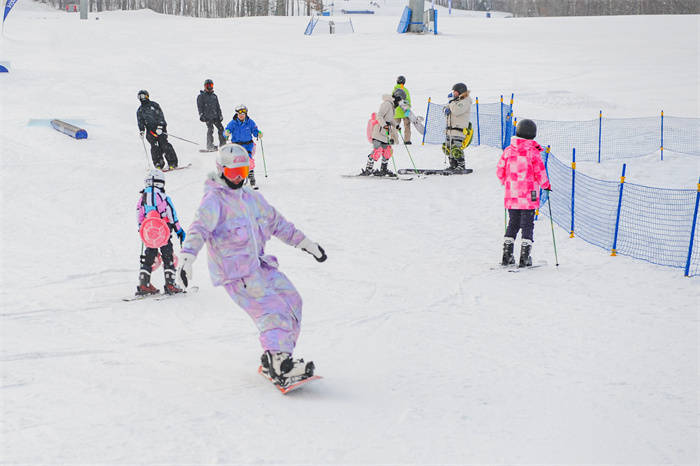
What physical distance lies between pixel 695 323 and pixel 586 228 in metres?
3.54

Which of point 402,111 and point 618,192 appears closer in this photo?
point 618,192

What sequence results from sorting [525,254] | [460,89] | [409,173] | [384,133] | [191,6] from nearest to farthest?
[525,254] < [460,89] < [384,133] < [409,173] < [191,6]

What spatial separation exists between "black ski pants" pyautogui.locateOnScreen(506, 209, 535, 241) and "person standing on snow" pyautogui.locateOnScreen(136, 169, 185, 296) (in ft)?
12.3

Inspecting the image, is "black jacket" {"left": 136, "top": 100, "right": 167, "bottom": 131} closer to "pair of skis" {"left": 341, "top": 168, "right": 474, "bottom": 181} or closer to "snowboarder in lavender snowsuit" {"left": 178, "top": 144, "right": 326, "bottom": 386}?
"pair of skis" {"left": 341, "top": 168, "right": 474, "bottom": 181}

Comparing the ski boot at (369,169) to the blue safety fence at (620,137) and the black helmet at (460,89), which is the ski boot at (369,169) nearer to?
the black helmet at (460,89)

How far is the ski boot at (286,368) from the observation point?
4.97 m

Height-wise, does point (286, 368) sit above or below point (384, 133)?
below

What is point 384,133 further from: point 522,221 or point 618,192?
point 522,221

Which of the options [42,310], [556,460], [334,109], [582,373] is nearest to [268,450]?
[556,460]

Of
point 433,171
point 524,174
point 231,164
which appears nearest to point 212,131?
point 433,171

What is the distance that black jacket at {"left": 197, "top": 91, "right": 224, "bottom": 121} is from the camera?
15648 millimetres

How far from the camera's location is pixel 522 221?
841 centimetres

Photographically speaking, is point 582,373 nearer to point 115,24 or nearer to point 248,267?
point 248,267

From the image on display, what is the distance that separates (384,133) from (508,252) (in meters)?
5.13
